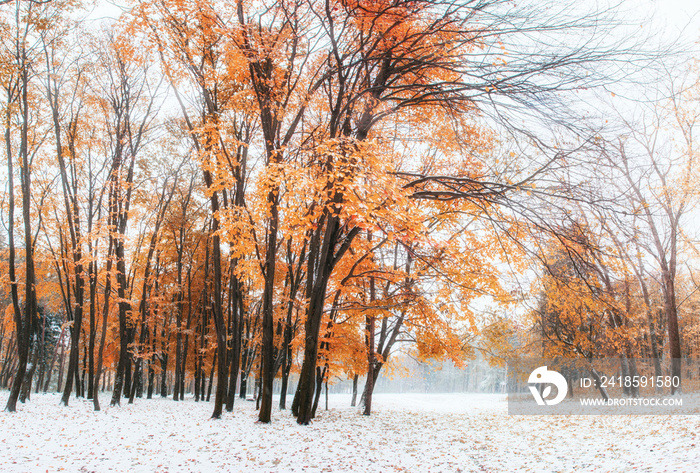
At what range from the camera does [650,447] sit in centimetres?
633

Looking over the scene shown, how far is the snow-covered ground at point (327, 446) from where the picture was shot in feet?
18.1

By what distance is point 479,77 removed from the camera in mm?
6129

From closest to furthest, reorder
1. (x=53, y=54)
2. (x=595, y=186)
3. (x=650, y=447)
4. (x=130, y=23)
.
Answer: (x=595, y=186)
(x=650, y=447)
(x=130, y=23)
(x=53, y=54)

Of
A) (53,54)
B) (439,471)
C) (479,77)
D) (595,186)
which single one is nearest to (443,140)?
(479,77)

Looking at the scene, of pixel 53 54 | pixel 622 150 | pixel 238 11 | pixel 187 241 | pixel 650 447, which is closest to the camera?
pixel 622 150

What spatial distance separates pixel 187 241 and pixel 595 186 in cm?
1913

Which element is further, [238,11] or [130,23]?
[238,11]

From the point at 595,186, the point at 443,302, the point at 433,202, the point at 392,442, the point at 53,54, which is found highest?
the point at 53,54

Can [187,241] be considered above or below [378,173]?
above

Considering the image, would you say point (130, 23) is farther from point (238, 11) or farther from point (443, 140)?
point (443, 140)

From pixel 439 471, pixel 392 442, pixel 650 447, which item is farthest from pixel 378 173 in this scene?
pixel 650 447

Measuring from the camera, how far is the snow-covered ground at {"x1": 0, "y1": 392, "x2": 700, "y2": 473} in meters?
5.52

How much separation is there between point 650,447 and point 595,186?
4.28 meters

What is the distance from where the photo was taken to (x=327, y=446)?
706 centimetres
